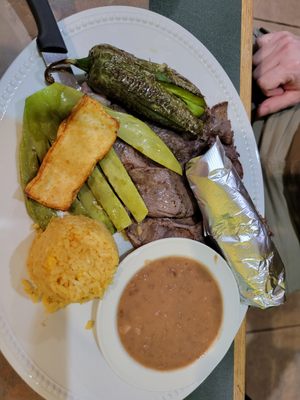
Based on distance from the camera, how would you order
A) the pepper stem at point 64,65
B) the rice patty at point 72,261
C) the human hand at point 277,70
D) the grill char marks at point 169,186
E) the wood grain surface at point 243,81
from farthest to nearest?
the human hand at point 277,70, the wood grain surface at point 243,81, the grill char marks at point 169,186, the pepper stem at point 64,65, the rice patty at point 72,261

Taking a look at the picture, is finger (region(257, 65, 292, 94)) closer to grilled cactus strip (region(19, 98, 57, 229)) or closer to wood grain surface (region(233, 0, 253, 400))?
wood grain surface (region(233, 0, 253, 400))

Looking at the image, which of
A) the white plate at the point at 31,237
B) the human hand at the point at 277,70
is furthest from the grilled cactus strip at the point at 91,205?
the human hand at the point at 277,70

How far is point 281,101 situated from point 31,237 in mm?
1102

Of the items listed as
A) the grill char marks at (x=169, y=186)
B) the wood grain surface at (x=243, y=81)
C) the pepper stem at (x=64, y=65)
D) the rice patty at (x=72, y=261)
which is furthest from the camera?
the wood grain surface at (x=243, y=81)

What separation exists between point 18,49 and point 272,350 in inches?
83.7

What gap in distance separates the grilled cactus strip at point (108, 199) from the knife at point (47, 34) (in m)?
0.34

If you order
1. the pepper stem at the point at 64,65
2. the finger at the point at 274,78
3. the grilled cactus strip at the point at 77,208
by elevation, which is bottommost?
the finger at the point at 274,78

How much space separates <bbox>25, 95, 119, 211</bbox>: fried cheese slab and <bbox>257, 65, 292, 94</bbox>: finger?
2.63ft

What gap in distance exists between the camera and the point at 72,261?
1152mm

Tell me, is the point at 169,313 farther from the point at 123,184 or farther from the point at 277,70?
the point at 277,70

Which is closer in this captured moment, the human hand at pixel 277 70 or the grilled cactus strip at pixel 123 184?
the grilled cactus strip at pixel 123 184

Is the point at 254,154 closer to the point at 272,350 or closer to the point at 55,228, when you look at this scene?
the point at 55,228

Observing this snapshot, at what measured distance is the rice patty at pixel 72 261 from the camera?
1.15 meters

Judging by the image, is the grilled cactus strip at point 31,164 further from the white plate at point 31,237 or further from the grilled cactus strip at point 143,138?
the grilled cactus strip at point 143,138
